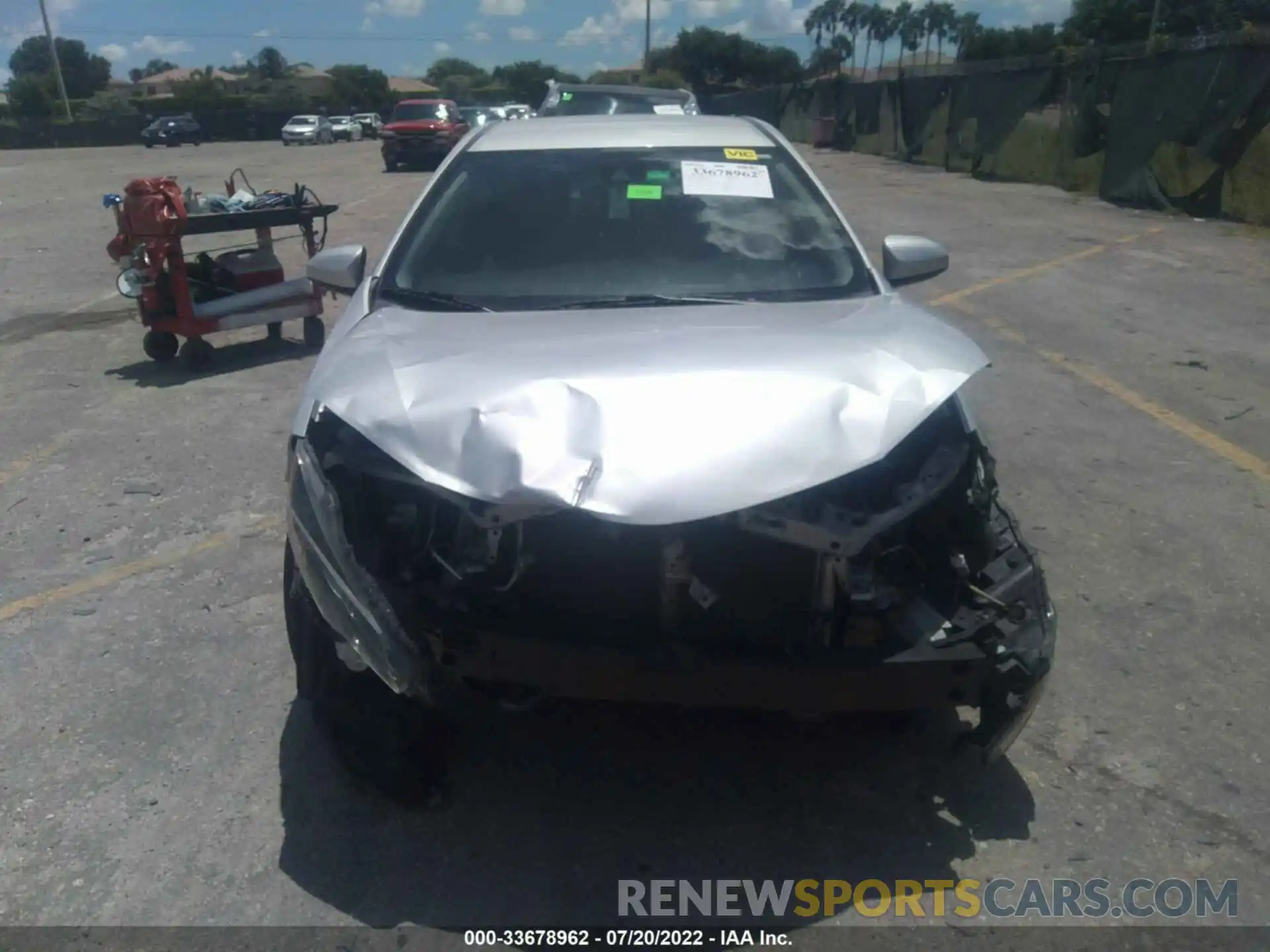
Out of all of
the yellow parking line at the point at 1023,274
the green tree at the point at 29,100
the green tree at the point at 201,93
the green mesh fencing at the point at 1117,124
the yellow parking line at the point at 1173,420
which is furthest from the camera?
the green tree at the point at 29,100

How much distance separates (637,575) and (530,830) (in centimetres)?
84

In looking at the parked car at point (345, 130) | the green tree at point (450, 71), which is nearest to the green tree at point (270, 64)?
the green tree at point (450, 71)

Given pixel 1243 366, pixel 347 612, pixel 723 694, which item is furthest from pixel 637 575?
pixel 1243 366

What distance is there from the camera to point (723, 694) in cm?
270

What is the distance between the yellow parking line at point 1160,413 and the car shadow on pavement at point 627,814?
321 centimetres

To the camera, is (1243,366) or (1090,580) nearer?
(1090,580)

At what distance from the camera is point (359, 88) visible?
77312mm

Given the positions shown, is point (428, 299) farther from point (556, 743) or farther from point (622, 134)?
point (556, 743)

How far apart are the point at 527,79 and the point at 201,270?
79441 mm

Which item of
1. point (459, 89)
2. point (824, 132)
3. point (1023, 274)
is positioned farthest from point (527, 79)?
point (1023, 274)

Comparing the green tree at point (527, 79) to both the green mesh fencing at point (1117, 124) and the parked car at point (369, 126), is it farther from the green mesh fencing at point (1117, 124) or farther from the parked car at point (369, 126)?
the green mesh fencing at point (1117, 124)

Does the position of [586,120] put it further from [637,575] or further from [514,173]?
[637,575]

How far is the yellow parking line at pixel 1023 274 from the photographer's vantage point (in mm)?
10242

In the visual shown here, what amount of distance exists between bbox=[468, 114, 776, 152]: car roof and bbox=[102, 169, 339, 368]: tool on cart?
3617 millimetres
